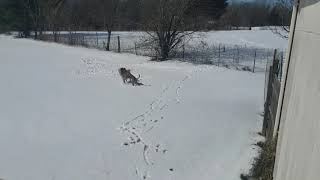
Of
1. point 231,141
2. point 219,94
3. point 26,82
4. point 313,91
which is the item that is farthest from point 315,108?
point 26,82

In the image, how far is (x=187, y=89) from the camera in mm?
14852

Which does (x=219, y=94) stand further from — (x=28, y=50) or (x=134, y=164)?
(x=28, y=50)

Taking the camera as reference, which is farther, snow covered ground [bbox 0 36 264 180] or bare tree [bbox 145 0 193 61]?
bare tree [bbox 145 0 193 61]

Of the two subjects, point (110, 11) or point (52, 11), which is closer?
point (110, 11)

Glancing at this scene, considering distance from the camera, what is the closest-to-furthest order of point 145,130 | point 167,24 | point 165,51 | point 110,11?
point 145,130, point 165,51, point 167,24, point 110,11

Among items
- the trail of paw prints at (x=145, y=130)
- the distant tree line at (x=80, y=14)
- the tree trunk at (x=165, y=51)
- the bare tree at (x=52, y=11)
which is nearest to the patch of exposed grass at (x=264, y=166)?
the trail of paw prints at (x=145, y=130)

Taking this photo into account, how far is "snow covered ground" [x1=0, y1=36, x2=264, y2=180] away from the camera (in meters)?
6.95

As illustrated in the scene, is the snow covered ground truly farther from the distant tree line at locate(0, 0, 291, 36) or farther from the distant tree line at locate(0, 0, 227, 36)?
the distant tree line at locate(0, 0, 227, 36)

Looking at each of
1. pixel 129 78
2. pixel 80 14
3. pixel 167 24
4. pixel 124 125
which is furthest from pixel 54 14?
pixel 124 125

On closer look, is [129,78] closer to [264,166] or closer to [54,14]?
[264,166]

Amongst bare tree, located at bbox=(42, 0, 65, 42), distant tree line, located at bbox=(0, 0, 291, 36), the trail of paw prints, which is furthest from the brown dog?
bare tree, located at bbox=(42, 0, 65, 42)

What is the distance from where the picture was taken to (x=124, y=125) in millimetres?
9586

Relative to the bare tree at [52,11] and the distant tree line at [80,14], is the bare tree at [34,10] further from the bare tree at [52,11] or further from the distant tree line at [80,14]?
the bare tree at [52,11]

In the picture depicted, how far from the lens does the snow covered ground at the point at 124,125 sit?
22.8ft
